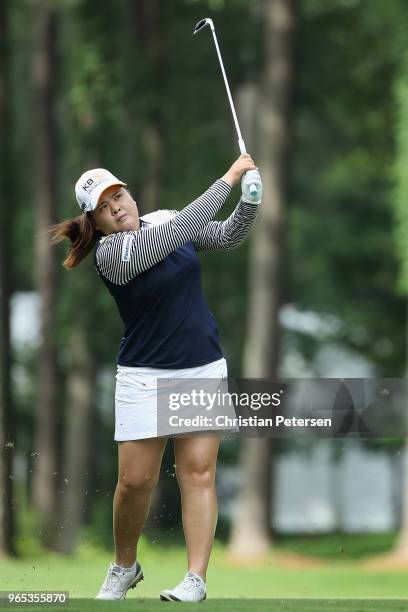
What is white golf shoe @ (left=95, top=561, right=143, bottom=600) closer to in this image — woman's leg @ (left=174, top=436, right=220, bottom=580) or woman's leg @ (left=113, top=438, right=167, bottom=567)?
woman's leg @ (left=113, top=438, right=167, bottom=567)

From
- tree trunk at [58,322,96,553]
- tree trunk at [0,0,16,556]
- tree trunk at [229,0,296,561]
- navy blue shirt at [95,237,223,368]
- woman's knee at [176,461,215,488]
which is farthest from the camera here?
tree trunk at [58,322,96,553]

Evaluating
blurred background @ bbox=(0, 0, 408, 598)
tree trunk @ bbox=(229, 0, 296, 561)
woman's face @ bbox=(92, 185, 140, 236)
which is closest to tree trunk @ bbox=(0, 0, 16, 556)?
blurred background @ bbox=(0, 0, 408, 598)


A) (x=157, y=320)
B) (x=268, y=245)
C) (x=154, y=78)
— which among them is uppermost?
(x=154, y=78)

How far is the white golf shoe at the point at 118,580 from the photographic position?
6.16 m

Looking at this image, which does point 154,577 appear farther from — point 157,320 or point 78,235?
point 78,235

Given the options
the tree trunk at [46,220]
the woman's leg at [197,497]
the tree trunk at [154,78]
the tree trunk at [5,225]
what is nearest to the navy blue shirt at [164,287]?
the woman's leg at [197,497]

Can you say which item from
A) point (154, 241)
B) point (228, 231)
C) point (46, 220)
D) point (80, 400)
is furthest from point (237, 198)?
point (154, 241)

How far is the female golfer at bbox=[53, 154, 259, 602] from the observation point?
5.81 metres

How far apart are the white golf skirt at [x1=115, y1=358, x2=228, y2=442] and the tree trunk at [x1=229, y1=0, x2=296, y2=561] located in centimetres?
1288

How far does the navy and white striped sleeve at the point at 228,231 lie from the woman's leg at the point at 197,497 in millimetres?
749

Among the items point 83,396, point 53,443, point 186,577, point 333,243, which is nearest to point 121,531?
point 186,577

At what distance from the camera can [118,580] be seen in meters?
6.16

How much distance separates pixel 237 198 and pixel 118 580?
14660 millimetres

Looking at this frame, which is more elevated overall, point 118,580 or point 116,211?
point 116,211
